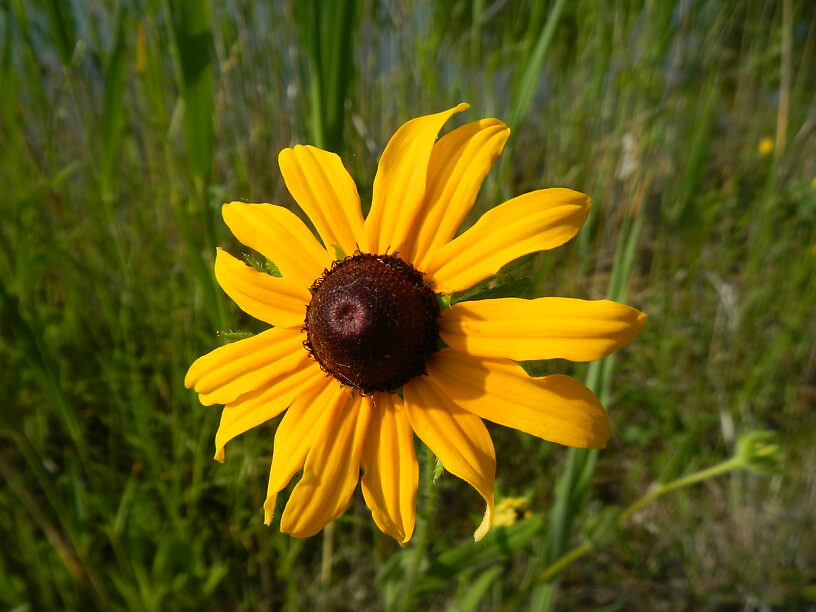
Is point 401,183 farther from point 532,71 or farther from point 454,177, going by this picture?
point 532,71

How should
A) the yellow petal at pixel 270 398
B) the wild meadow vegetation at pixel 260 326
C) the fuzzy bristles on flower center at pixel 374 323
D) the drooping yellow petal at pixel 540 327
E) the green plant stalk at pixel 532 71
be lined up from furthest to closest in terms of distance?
the wild meadow vegetation at pixel 260 326 < the green plant stalk at pixel 532 71 < the yellow petal at pixel 270 398 < the fuzzy bristles on flower center at pixel 374 323 < the drooping yellow petal at pixel 540 327

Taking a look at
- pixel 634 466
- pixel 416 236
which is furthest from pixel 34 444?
pixel 634 466

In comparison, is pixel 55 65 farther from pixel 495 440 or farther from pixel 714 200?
pixel 714 200

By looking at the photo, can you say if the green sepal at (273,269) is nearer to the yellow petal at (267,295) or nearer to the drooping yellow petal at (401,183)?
the yellow petal at (267,295)

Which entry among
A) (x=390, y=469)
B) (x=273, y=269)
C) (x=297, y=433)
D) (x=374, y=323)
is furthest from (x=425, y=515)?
(x=273, y=269)

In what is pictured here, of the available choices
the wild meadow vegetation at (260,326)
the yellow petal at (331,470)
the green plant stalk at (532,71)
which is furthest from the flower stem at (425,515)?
the green plant stalk at (532,71)
